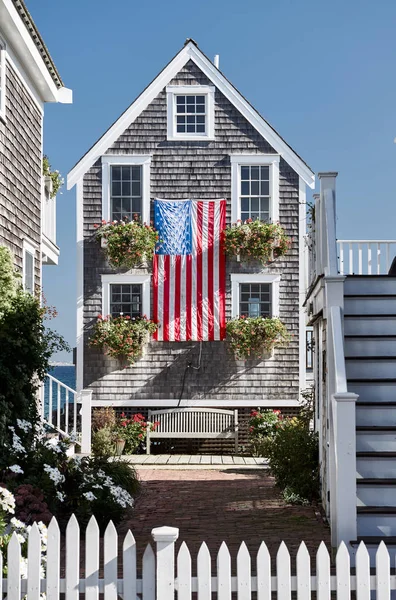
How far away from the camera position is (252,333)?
58.0 feet

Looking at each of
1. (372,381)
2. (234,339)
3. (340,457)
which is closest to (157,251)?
(234,339)

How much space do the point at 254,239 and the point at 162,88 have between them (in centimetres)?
393

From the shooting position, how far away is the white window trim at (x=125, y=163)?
18141mm

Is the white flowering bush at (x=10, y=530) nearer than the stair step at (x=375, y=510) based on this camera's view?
Yes

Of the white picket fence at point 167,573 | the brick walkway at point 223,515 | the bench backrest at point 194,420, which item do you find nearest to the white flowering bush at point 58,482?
the brick walkway at point 223,515

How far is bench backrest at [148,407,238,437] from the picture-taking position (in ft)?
58.2

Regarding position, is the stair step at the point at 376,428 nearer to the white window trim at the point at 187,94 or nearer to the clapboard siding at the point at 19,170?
the clapboard siding at the point at 19,170

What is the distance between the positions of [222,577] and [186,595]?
9.0 inches

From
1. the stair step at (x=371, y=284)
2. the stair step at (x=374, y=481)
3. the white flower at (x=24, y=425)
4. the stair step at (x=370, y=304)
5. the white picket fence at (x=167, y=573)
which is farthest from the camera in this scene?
the white flower at (x=24, y=425)

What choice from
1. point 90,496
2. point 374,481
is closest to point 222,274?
point 90,496

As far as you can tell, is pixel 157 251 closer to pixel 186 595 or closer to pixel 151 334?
pixel 151 334

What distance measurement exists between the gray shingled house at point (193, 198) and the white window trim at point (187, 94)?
0.02m

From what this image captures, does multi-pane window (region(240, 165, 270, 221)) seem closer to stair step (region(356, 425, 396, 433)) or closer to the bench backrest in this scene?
the bench backrest

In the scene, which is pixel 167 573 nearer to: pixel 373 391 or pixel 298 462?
pixel 373 391
